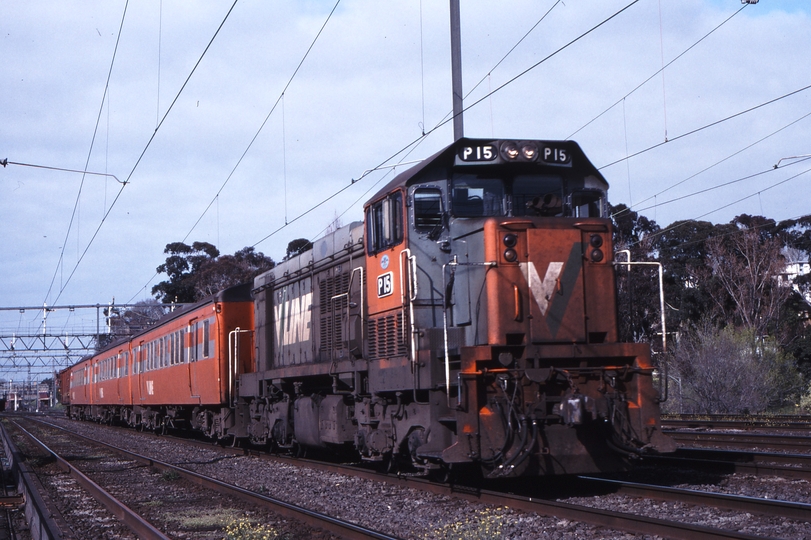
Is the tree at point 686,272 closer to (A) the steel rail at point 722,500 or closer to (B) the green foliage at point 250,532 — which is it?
(A) the steel rail at point 722,500

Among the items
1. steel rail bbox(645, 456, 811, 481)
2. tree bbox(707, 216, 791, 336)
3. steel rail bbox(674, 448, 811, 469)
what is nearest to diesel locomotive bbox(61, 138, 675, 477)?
steel rail bbox(645, 456, 811, 481)

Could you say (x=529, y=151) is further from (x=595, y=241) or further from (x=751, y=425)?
(x=751, y=425)

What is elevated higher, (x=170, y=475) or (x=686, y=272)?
(x=686, y=272)

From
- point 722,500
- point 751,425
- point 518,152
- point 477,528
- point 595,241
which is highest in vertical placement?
point 518,152

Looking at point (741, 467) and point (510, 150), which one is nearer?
point (510, 150)

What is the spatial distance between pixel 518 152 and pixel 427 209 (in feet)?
3.91

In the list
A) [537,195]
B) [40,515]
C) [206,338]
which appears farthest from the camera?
[206,338]

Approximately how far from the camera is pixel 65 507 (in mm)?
10398

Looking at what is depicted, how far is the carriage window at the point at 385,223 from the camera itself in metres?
9.56

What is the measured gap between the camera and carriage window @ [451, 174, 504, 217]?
30.3ft

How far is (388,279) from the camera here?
32.6 ft

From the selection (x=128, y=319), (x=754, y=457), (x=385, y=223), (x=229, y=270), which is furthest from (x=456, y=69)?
(x=128, y=319)

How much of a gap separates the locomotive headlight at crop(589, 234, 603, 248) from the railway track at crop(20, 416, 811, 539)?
2.60 m

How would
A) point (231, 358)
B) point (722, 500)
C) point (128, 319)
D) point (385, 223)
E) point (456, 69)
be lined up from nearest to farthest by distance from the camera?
point (722, 500) < point (385, 223) < point (456, 69) < point (231, 358) < point (128, 319)
